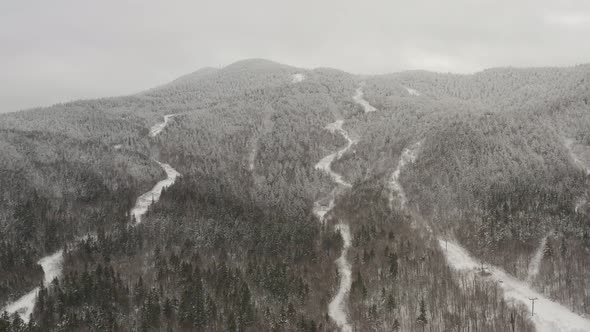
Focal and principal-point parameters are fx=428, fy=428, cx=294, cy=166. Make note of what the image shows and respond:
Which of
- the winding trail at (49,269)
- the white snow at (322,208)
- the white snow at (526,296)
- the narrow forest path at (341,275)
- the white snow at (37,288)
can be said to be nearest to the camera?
the white snow at (526,296)

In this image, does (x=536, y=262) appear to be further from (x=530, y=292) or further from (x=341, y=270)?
(x=341, y=270)

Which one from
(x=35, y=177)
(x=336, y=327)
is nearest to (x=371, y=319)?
(x=336, y=327)

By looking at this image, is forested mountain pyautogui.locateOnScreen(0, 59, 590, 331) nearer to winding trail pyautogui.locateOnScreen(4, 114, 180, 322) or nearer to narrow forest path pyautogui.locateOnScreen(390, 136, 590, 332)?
narrow forest path pyautogui.locateOnScreen(390, 136, 590, 332)

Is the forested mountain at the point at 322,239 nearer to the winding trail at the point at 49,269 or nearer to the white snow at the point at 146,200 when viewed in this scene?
the winding trail at the point at 49,269

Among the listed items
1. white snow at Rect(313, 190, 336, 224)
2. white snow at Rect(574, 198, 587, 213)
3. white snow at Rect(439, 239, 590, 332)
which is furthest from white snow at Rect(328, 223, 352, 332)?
white snow at Rect(574, 198, 587, 213)

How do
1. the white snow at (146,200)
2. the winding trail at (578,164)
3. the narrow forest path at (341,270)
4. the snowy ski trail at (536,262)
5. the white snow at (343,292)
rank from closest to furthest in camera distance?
the white snow at (343,292), the narrow forest path at (341,270), the snowy ski trail at (536,262), the winding trail at (578,164), the white snow at (146,200)

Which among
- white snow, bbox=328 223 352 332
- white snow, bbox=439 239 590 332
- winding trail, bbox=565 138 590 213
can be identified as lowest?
white snow, bbox=328 223 352 332

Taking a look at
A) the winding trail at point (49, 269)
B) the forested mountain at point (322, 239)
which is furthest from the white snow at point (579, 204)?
the winding trail at point (49, 269)

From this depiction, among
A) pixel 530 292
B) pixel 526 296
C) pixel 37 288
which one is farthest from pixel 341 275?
pixel 37 288
